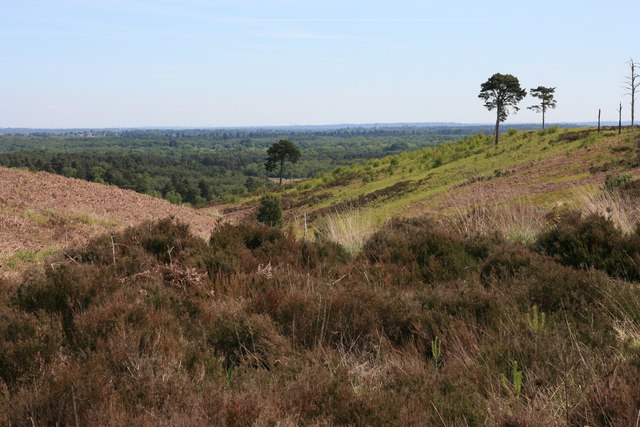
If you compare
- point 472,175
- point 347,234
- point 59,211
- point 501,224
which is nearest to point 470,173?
point 472,175

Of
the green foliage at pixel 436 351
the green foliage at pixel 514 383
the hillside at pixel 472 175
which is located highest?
the green foliage at pixel 514 383

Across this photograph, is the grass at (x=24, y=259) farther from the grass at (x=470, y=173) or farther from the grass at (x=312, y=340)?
the grass at (x=470, y=173)

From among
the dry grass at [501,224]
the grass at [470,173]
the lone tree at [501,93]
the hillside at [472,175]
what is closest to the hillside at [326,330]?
the dry grass at [501,224]

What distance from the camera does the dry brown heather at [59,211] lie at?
1028 cm

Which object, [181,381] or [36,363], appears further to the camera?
[36,363]

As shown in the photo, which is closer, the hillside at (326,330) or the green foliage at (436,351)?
the hillside at (326,330)

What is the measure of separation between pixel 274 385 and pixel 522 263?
131 inches

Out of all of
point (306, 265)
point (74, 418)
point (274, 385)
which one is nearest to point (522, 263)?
point (306, 265)

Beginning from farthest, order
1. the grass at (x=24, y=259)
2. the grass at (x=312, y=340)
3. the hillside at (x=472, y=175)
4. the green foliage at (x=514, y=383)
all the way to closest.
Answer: the hillside at (x=472, y=175) < the grass at (x=24, y=259) < the green foliage at (x=514, y=383) < the grass at (x=312, y=340)

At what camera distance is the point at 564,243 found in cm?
616

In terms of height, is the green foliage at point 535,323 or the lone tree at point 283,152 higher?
the green foliage at point 535,323

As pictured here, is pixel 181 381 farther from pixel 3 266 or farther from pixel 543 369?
pixel 3 266

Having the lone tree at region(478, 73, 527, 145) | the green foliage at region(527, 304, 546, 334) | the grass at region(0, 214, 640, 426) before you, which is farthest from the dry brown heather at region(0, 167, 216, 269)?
the lone tree at region(478, 73, 527, 145)

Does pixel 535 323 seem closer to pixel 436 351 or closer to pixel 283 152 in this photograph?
pixel 436 351
